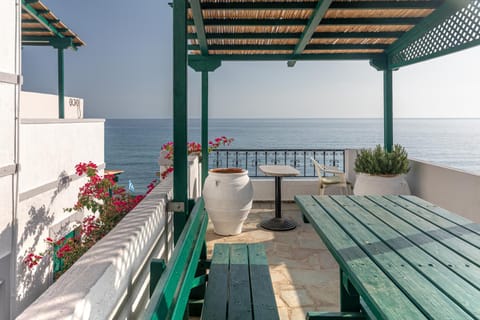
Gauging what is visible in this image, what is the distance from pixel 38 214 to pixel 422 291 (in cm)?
408

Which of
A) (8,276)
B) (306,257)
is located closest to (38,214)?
(8,276)

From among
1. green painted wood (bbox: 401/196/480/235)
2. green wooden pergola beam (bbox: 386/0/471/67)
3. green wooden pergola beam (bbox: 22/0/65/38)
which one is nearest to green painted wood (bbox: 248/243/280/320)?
green painted wood (bbox: 401/196/480/235)

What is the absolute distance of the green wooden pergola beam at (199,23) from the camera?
2936 mm

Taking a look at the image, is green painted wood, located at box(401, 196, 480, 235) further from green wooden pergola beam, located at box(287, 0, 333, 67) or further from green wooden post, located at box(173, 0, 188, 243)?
green wooden pergola beam, located at box(287, 0, 333, 67)

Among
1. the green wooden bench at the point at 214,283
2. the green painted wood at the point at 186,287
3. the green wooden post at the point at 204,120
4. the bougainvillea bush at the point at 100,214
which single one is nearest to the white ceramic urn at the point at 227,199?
the green wooden post at the point at 204,120

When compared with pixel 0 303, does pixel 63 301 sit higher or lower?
higher

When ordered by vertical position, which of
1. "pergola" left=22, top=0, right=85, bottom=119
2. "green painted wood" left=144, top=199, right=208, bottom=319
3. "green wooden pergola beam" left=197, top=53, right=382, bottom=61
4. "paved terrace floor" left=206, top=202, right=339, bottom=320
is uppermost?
"pergola" left=22, top=0, right=85, bottom=119

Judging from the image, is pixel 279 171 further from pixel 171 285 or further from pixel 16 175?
pixel 171 285

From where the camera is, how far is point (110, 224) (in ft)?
8.77

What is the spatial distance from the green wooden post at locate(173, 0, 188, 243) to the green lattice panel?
2.67 meters

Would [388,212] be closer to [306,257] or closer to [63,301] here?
[306,257]

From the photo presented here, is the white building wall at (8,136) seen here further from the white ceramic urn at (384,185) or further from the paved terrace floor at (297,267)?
the white ceramic urn at (384,185)

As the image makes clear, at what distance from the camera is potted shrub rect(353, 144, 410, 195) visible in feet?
13.1

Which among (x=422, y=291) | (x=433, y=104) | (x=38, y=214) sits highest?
(x=433, y=104)
